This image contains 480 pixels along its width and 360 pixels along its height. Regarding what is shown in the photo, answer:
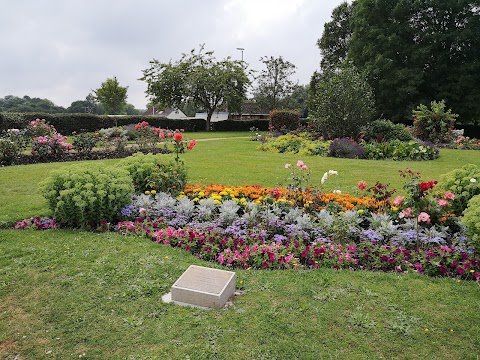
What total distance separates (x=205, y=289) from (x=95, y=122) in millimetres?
Result: 24648

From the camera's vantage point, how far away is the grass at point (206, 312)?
2625 mm

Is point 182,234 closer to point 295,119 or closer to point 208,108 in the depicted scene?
point 295,119

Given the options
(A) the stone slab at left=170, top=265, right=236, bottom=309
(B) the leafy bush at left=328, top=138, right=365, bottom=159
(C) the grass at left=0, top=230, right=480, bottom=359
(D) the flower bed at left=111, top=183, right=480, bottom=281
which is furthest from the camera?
(B) the leafy bush at left=328, top=138, right=365, bottom=159

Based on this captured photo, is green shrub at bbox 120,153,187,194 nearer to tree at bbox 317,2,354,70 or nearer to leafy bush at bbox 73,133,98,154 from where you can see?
leafy bush at bbox 73,133,98,154

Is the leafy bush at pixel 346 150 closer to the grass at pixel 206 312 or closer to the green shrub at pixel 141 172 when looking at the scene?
the green shrub at pixel 141 172

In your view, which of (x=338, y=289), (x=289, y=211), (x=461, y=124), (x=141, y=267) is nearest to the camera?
(x=338, y=289)

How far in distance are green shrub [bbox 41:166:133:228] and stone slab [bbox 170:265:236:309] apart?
6.94ft

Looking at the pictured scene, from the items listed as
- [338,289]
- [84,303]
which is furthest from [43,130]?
[338,289]

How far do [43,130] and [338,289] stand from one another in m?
13.9

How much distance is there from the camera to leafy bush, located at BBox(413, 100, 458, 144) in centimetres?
1767

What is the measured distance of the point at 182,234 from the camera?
4.56m

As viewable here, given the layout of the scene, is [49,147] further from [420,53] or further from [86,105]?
[86,105]

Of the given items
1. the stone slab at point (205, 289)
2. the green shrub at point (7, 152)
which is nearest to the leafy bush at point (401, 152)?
the stone slab at point (205, 289)

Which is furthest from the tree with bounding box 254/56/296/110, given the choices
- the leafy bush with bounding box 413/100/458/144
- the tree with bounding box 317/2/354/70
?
the leafy bush with bounding box 413/100/458/144
